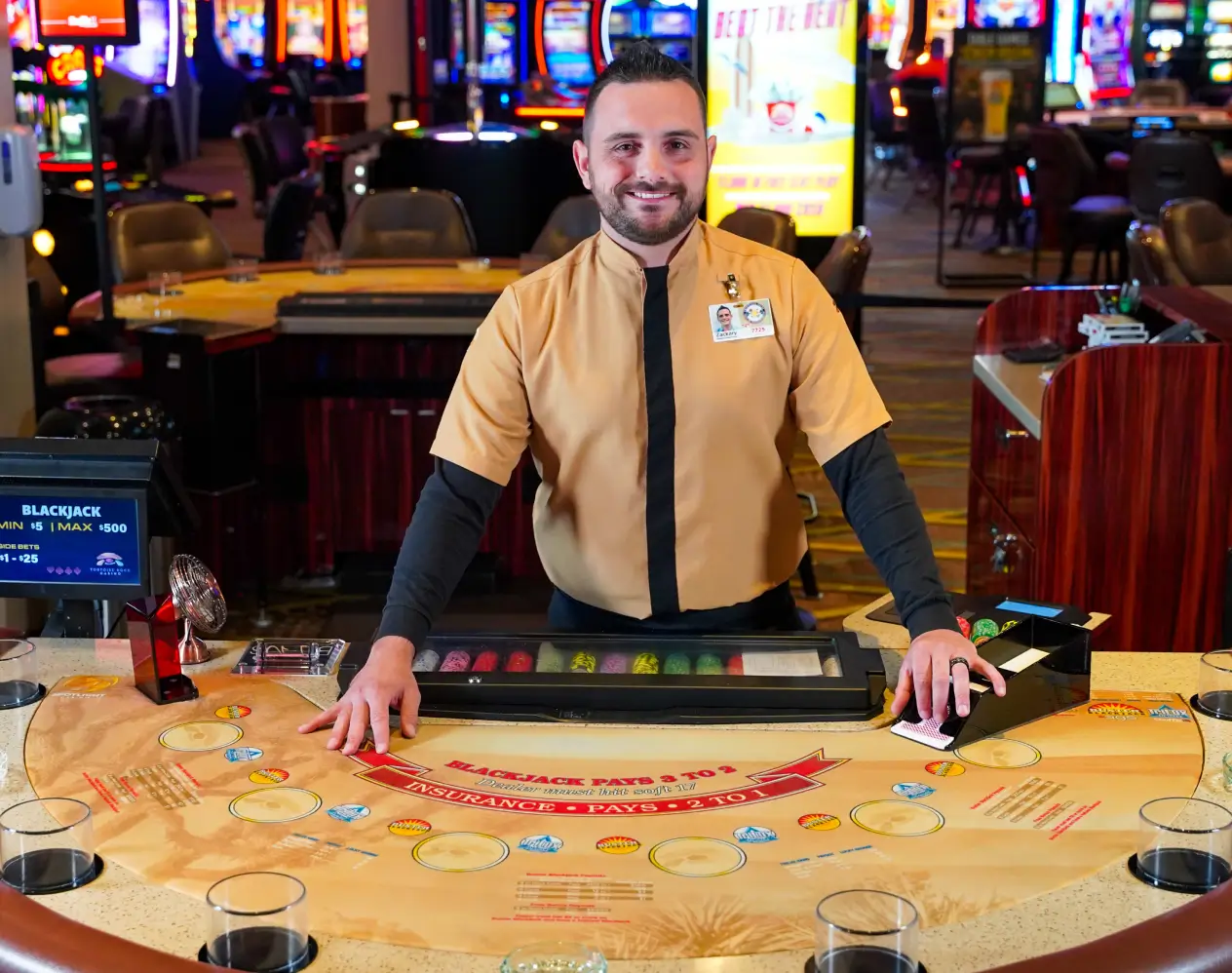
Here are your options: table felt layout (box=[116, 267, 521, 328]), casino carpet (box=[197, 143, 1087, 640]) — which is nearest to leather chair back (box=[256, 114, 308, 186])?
casino carpet (box=[197, 143, 1087, 640])

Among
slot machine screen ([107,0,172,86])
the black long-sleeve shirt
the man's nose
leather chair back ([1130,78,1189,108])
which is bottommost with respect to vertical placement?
the black long-sleeve shirt

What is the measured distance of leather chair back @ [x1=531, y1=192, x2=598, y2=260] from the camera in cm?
639

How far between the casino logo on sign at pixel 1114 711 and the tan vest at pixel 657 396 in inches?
19.2

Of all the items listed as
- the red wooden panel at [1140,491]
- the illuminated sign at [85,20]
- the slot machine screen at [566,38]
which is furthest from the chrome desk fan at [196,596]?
the slot machine screen at [566,38]

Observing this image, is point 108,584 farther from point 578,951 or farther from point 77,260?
point 77,260

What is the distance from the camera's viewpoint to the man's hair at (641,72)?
2.14 m

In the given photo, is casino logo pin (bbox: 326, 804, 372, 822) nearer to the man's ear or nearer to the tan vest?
the tan vest

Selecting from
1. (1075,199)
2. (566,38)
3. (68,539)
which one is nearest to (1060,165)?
(1075,199)

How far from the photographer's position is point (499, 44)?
→ 16.1 meters

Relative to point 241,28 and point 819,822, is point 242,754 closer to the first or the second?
point 819,822

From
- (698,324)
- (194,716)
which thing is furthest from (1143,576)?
(194,716)

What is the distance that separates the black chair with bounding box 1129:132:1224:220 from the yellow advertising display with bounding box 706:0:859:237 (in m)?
2.40

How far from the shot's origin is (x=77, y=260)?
708cm

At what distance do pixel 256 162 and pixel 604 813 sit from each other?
1147 cm
